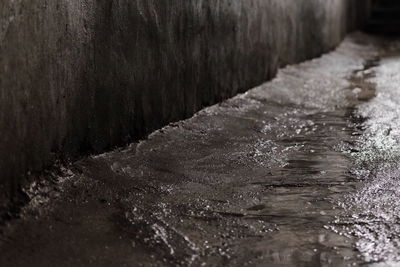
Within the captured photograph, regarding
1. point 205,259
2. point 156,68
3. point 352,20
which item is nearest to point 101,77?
point 156,68

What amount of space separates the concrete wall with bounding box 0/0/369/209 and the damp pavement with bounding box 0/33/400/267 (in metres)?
0.12

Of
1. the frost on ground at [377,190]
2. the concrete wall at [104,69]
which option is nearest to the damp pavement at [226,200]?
the frost on ground at [377,190]

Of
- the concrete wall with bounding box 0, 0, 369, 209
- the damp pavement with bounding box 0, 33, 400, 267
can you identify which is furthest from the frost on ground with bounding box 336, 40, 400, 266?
the concrete wall with bounding box 0, 0, 369, 209

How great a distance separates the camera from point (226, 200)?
243 centimetres

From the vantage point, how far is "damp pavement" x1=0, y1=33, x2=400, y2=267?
193 cm

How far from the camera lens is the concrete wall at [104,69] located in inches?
83.3

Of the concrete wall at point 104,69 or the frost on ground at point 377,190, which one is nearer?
the frost on ground at point 377,190

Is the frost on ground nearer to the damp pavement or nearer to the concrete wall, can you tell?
the damp pavement

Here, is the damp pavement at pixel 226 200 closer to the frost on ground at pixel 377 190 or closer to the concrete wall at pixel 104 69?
the frost on ground at pixel 377 190

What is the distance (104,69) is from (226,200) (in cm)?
83

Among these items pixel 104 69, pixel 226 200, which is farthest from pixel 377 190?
pixel 104 69

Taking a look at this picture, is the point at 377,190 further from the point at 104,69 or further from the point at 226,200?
the point at 104,69

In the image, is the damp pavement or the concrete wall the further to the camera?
the concrete wall

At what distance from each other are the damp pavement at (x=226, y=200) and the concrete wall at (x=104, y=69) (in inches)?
4.9
